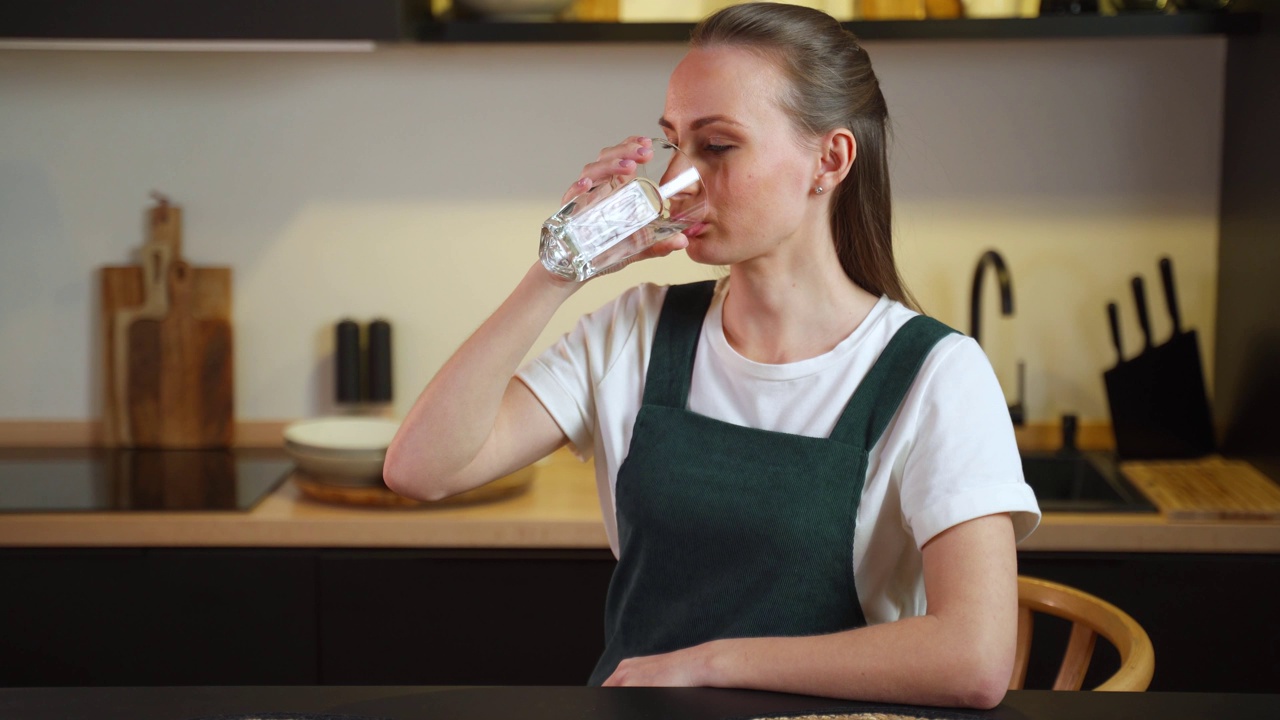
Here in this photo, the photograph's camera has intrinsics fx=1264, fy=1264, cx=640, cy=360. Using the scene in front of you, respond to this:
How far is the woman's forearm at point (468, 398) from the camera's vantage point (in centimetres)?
138

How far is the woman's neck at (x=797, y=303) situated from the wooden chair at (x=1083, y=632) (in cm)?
40

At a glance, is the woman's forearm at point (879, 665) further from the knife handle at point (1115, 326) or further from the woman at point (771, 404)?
the knife handle at point (1115, 326)

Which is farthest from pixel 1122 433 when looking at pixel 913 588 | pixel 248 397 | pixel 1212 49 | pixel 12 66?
pixel 12 66

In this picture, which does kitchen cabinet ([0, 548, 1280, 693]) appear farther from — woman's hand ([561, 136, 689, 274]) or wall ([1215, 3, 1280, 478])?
woman's hand ([561, 136, 689, 274])

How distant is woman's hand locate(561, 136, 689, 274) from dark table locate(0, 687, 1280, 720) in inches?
16.8

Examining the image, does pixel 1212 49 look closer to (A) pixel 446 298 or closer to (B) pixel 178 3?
(A) pixel 446 298

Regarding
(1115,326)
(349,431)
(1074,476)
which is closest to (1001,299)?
(1115,326)

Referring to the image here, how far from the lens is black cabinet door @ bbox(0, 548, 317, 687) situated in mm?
2143

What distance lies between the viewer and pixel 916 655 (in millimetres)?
1142

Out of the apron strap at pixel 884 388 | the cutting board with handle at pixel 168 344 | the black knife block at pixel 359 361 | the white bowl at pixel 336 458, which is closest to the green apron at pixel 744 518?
the apron strap at pixel 884 388

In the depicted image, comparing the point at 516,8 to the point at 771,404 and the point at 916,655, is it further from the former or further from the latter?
the point at 916,655

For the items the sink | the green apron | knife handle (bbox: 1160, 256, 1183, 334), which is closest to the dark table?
the green apron

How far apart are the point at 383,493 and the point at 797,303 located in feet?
3.32

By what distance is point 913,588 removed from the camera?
1.40 m
